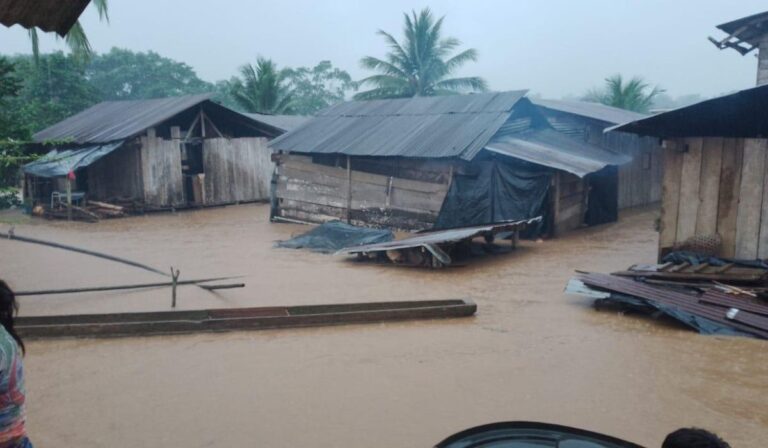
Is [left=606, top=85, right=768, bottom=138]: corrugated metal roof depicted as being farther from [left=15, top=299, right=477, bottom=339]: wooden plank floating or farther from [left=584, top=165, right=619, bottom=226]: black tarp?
[left=584, top=165, right=619, bottom=226]: black tarp

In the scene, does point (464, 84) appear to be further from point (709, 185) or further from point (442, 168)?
point (709, 185)

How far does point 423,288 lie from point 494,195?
5.08 m

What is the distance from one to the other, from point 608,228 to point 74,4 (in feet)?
47.5

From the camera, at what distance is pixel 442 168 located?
14828 mm

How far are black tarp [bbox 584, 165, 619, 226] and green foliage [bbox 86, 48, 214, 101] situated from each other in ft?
110

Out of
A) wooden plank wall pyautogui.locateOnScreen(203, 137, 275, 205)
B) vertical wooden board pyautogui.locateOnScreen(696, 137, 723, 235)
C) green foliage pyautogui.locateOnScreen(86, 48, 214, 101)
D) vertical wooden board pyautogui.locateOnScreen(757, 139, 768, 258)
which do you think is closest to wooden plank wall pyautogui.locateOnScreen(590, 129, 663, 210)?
vertical wooden board pyautogui.locateOnScreen(696, 137, 723, 235)

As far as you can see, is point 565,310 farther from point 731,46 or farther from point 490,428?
point 731,46

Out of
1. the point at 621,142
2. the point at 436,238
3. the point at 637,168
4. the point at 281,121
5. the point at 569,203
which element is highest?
the point at 281,121

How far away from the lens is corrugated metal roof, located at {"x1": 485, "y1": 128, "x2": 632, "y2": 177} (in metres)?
13.7

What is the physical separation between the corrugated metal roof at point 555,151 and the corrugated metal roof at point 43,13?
35.6ft

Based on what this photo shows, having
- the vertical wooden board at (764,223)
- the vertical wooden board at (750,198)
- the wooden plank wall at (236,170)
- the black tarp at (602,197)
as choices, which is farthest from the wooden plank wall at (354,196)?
the vertical wooden board at (764,223)

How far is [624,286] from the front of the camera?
27.0 feet

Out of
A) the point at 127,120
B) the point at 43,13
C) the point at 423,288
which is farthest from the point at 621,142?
the point at 43,13

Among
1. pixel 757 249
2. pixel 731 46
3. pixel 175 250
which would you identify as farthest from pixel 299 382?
pixel 731 46
